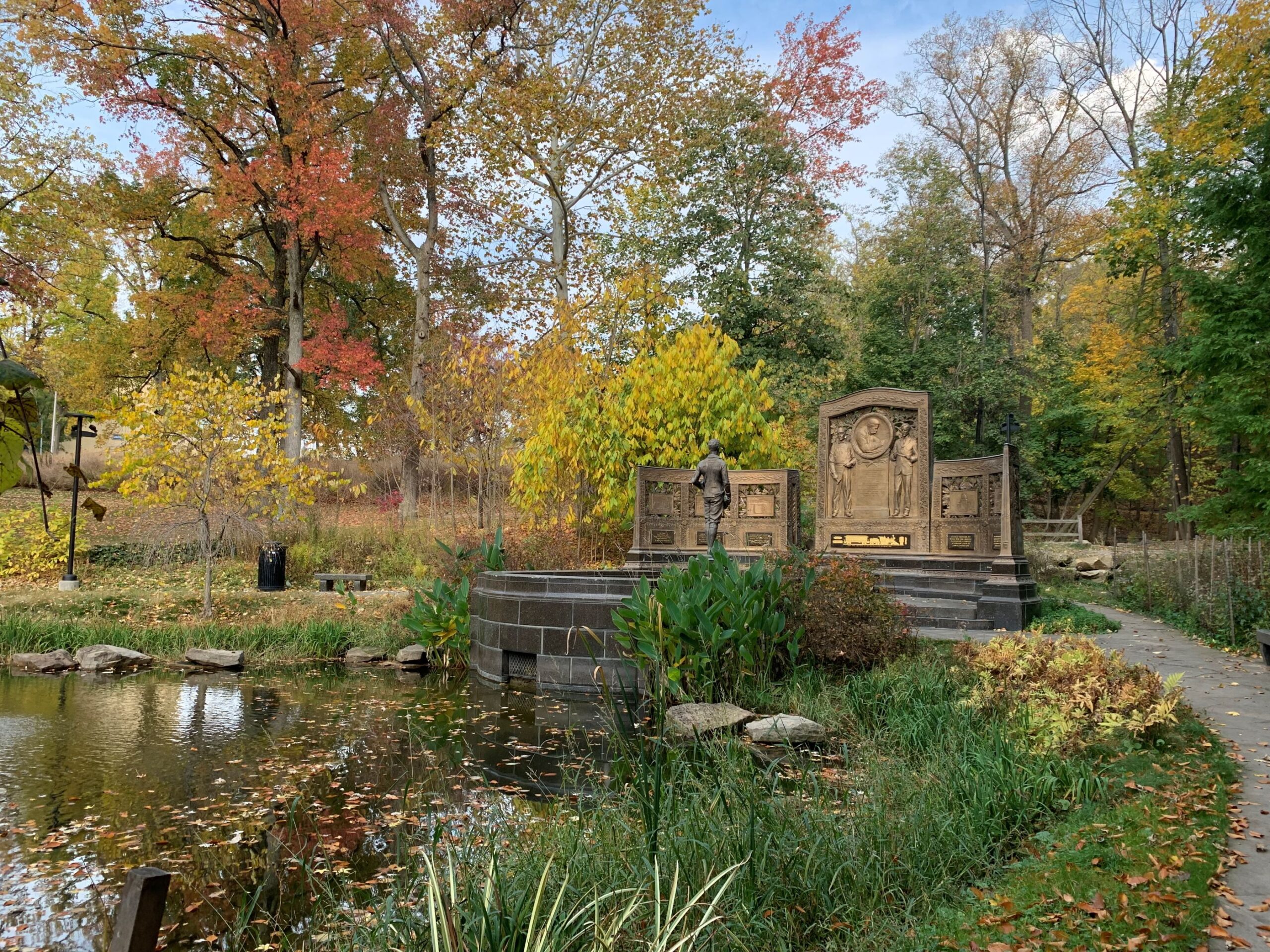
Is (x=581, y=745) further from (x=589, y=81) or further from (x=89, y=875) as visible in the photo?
(x=589, y=81)

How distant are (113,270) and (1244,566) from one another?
32147 millimetres

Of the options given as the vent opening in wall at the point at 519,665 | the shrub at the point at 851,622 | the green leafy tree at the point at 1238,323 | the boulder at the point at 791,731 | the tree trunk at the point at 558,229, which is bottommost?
the vent opening in wall at the point at 519,665

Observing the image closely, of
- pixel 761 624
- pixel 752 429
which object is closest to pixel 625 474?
pixel 752 429

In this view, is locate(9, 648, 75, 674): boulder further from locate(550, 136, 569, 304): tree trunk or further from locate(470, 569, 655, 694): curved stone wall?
locate(550, 136, 569, 304): tree trunk

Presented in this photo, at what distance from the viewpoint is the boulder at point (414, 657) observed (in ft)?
37.5

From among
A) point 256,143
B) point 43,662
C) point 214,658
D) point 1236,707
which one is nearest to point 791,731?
point 1236,707

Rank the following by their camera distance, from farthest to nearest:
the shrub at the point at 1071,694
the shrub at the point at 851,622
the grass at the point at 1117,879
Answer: the shrub at the point at 851,622, the shrub at the point at 1071,694, the grass at the point at 1117,879

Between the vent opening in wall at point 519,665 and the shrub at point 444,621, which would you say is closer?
the vent opening in wall at point 519,665

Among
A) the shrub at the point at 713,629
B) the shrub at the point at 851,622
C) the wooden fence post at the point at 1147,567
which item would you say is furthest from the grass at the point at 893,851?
the wooden fence post at the point at 1147,567

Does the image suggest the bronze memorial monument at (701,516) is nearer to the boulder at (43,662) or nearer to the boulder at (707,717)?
the boulder at (707,717)

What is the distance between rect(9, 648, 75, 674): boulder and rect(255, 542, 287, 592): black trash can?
166 inches

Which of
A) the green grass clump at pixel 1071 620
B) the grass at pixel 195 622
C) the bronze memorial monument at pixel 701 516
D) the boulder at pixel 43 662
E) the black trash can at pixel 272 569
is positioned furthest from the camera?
the black trash can at pixel 272 569

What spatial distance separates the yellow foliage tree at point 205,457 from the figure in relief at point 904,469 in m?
9.86

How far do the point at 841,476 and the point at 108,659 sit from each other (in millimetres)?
11179
